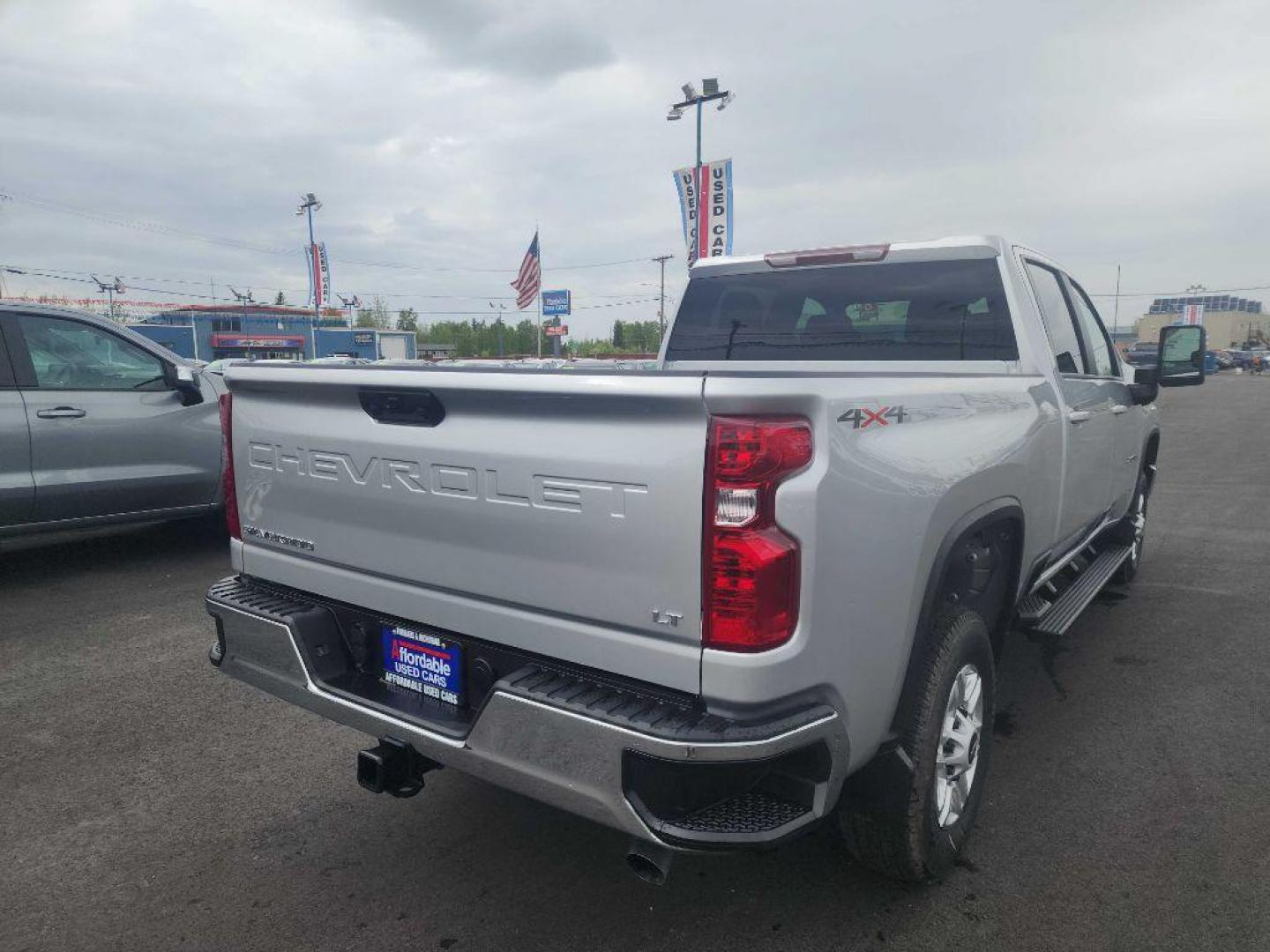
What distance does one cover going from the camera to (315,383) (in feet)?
8.53

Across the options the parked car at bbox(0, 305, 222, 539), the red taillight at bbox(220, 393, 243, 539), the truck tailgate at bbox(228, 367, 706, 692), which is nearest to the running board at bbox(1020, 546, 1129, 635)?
the truck tailgate at bbox(228, 367, 706, 692)

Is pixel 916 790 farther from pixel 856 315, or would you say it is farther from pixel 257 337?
pixel 257 337

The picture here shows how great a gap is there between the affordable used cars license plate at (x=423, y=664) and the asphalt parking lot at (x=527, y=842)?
68cm

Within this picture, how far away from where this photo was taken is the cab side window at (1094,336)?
4474mm

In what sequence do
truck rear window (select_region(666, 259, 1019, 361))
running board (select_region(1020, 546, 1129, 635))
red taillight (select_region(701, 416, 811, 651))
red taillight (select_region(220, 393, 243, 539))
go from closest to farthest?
red taillight (select_region(701, 416, 811, 651)), red taillight (select_region(220, 393, 243, 539)), running board (select_region(1020, 546, 1129, 635)), truck rear window (select_region(666, 259, 1019, 361))

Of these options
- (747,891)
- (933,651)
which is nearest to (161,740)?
(747,891)

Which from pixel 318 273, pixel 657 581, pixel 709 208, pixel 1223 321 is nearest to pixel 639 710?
pixel 657 581

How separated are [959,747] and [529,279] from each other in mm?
26689

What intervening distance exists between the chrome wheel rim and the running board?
34.6 inches

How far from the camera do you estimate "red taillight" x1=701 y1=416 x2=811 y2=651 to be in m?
1.84

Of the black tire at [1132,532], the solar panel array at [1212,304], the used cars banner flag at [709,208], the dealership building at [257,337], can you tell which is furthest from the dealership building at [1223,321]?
the black tire at [1132,532]

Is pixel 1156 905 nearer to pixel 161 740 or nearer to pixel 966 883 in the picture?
pixel 966 883

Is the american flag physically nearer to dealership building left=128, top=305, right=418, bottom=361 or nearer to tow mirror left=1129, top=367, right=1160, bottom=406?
dealership building left=128, top=305, right=418, bottom=361

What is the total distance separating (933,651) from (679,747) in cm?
95
